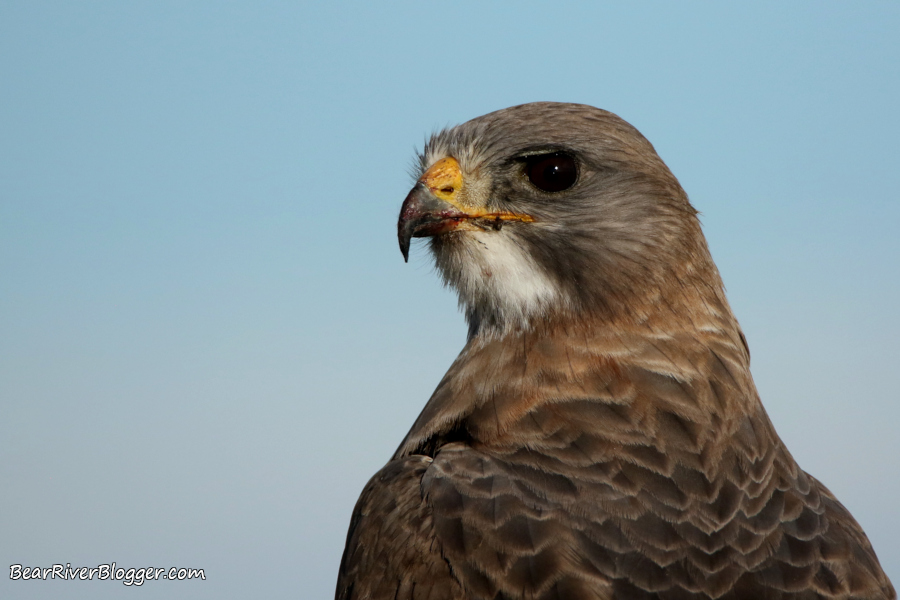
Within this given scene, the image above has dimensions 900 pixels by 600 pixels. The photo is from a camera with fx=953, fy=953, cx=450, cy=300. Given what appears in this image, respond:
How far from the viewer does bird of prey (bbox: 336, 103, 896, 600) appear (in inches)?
142

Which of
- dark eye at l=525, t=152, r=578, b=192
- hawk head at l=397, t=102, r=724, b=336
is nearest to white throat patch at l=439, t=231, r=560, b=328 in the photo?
hawk head at l=397, t=102, r=724, b=336

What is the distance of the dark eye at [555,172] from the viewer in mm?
4641

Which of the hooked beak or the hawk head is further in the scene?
the hooked beak

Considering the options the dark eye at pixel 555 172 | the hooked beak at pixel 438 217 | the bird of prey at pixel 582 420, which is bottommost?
the bird of prey at pixel 582 420

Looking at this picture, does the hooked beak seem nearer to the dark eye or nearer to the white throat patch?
the white throat patch

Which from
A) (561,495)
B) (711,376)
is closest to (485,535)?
(561,495)

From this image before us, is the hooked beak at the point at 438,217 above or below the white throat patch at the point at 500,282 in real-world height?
above

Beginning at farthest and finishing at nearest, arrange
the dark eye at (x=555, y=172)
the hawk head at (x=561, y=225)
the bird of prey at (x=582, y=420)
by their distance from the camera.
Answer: the dark eye at (x=555, y=172) → the hawk head at (x=561, y=225) → the bird of prey at (x=582, y=420)

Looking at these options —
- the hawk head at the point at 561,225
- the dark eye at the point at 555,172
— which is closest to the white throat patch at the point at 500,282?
the hawk head at the point at 561,225

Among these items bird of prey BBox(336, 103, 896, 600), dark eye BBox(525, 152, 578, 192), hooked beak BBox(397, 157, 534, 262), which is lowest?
bird of prey BBox(336, 103, 896, 600)

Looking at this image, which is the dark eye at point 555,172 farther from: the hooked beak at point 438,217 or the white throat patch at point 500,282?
the white throat patch at point 500,282

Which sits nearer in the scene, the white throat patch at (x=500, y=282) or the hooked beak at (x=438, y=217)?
the white throat patch at (x=500, y=282)

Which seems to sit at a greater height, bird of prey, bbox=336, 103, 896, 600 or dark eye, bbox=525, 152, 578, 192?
dark eye, bbox=525, 152, 578, 192

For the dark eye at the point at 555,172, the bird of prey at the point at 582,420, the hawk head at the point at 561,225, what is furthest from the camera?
the dark eye at the point at 555,172
